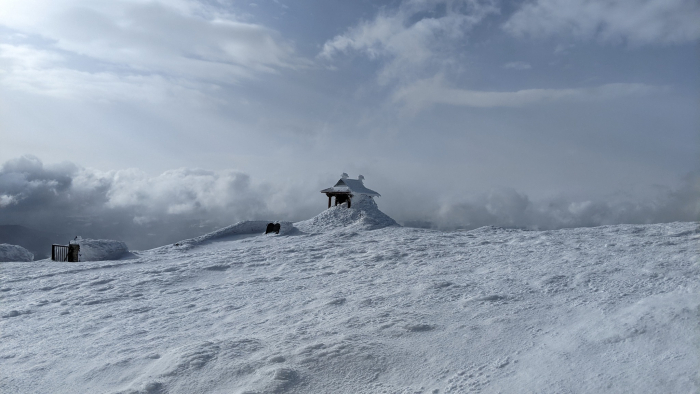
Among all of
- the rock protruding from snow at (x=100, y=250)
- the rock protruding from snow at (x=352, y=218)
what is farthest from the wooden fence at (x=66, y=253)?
the rock protruding from snow at (x=352, y=218)

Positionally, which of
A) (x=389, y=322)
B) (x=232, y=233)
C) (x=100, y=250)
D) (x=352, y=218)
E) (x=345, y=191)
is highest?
(x=345, y=191)

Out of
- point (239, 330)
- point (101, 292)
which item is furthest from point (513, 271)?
point (101, 292)

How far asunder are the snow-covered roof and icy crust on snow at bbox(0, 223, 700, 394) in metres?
13.5

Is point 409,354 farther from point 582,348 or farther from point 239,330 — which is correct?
point 239,330

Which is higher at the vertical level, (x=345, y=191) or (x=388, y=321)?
(x=345, y=191)

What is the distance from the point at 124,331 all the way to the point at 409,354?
6.96m

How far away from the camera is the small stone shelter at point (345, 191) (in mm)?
30172

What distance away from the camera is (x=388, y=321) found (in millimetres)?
9125

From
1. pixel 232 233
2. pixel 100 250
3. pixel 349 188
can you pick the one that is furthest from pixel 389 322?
pixel 349 188

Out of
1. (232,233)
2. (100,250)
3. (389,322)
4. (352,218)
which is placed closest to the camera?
(389,322)

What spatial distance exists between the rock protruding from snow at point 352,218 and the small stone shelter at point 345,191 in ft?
1.37

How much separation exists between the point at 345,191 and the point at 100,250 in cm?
1480

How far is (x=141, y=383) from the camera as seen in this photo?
741 centimetres

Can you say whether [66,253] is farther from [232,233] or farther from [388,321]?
[388,321]
